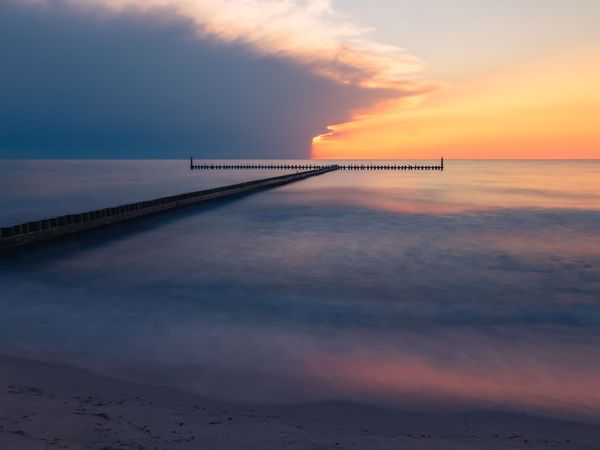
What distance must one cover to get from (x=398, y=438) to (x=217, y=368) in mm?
3274

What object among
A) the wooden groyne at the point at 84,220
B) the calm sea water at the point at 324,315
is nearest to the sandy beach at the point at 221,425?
the calm sea water at the point at 324,315

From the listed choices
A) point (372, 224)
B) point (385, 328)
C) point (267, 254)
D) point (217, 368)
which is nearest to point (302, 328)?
point (385, 328)

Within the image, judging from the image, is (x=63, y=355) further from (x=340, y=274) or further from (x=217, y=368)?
(x=340, y=274)

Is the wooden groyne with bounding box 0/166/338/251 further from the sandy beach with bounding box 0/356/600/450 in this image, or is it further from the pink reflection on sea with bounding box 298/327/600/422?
the pink reflection on sea with bounding box 298/327/600/422

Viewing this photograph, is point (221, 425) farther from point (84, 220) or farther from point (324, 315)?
point (84, 220)

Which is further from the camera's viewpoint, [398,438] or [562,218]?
[562,218]

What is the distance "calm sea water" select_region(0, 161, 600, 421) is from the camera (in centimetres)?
716

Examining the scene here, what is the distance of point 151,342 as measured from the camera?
8695 mm

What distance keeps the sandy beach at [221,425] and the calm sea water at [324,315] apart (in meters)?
0.43

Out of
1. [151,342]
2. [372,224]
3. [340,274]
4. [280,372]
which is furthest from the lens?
[372,224]

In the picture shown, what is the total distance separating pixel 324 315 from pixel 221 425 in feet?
17.5

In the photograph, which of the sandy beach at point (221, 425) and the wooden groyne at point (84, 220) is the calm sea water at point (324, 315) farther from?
the wooden groyne at point (84, 220)

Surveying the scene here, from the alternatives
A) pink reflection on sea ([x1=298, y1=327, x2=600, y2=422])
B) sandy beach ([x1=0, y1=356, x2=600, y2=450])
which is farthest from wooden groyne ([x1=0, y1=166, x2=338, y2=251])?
pink reflection on sea ([x1=298, y1=327, x2=600, y2=422])

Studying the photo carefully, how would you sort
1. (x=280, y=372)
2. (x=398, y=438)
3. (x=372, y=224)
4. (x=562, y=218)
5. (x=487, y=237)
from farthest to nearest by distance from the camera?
(x=562, y=218) → (x=372, y=224) → (x=487, y=237) → (x=280, y=372) → (x=398, y=438)
